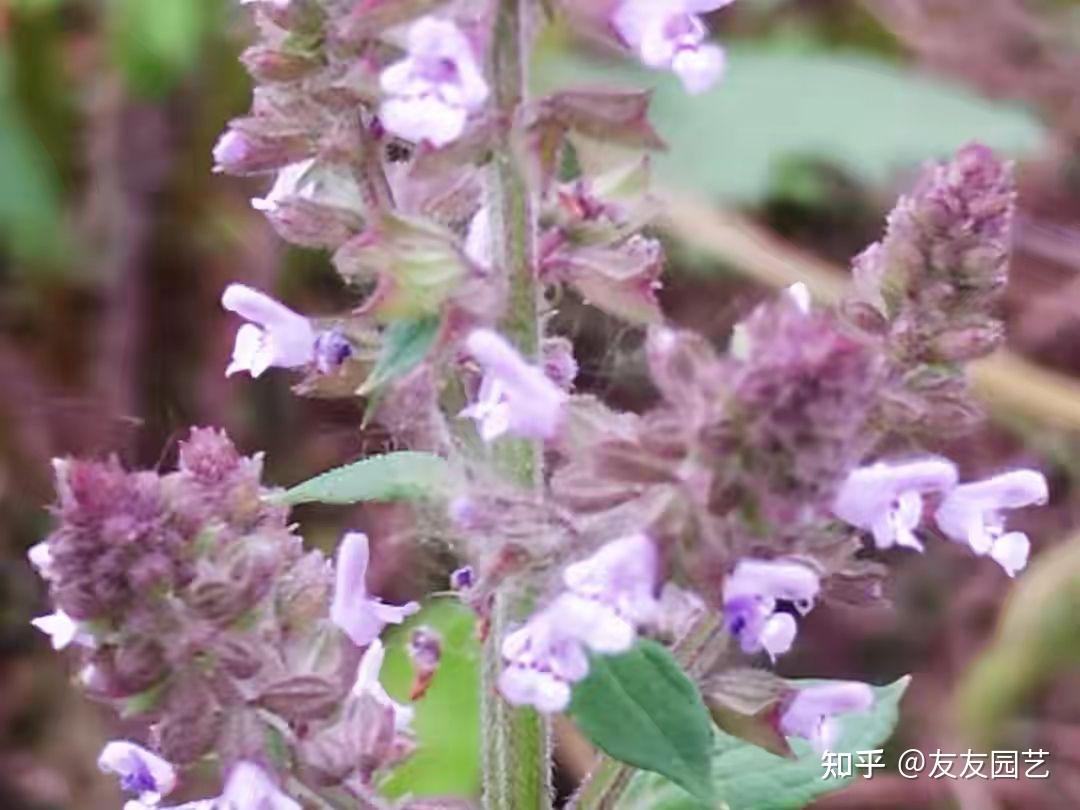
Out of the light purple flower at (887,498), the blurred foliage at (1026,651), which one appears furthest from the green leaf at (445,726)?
the light purple flower at (887,498)

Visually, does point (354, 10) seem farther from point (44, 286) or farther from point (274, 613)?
point (44, 286)

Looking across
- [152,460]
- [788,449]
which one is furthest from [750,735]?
[152,460]

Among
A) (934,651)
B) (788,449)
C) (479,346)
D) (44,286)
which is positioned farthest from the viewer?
(44,286)

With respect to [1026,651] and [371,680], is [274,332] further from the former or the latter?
[1026,651]

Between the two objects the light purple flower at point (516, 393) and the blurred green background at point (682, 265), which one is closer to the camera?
the light purple flower at point (516, 393)

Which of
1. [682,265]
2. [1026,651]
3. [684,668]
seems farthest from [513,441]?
[682,265]

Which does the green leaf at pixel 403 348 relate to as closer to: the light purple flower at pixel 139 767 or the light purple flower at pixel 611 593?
the light purple flower at pixel 611 593
